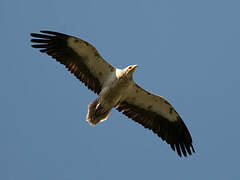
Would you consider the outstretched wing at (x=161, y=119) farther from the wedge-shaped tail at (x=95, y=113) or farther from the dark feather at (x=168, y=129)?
the wedge-shaped tail at (x=95, y=113)

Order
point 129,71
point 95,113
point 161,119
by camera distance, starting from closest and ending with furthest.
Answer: point 129,71 → point 95,113 → point 161,119

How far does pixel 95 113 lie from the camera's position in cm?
988

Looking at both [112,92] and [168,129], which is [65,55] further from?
[168,129]

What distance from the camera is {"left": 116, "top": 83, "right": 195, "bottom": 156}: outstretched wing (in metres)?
10.4

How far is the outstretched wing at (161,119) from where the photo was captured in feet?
34.3

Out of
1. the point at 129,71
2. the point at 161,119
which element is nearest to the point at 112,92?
the point at 129,71

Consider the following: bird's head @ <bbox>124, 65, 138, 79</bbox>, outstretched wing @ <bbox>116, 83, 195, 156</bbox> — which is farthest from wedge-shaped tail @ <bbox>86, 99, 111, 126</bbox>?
bird's head @ <bbox>124, 65, 138, 79</bbox>

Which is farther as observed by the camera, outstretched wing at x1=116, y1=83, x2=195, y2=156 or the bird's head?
outstretched wing at x1=116, y1=83, x2=195, y2=156

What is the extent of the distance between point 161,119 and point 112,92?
5.44 feet

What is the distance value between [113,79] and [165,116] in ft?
5.73

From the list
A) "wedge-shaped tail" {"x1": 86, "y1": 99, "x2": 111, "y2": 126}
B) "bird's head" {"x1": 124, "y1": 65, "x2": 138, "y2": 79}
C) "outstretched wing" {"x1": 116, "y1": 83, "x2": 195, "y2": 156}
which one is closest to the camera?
"bird's head" {"x1": 124, "y1": 65, "x2": 138, "y2": 79}

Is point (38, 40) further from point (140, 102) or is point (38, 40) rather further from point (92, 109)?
point (140, 102)

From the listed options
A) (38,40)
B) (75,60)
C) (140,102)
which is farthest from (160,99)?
(38,40)

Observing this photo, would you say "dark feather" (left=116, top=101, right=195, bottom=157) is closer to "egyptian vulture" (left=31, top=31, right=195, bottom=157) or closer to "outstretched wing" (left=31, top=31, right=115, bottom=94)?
"egyptian vulture" (left=31, top=31, right=195, bottom=157)
